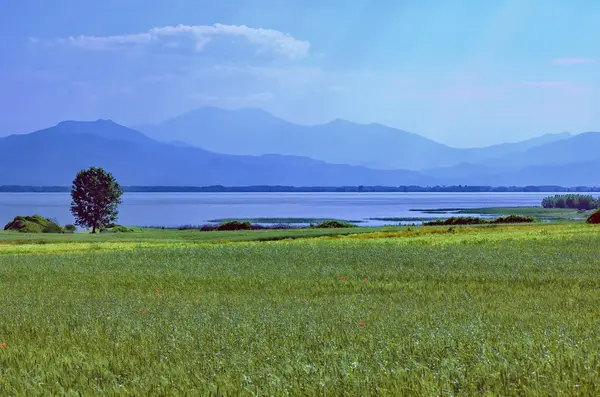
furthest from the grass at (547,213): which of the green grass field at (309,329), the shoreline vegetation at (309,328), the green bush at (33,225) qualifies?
the green grass field at (309,329)

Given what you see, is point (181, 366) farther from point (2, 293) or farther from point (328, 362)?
point (2, 293)

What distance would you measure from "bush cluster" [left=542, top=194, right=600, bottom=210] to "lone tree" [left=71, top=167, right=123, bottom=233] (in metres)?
73.6

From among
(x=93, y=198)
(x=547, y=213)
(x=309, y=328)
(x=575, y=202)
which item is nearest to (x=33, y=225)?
(x=93, y=198)

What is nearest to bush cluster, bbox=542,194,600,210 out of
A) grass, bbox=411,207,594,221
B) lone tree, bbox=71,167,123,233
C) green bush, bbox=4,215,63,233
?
grass, bbox=411,207,594,221

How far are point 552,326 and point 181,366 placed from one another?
555cm

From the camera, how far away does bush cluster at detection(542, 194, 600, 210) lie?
10672 centimetres

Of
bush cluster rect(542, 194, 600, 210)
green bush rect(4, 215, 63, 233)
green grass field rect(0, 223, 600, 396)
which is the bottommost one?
green grass field rect(0, 223, 600, 396)

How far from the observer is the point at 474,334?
350 inches

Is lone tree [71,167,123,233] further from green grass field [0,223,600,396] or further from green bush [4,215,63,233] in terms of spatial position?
green grass field [0,223,600,396]

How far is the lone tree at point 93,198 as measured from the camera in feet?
271

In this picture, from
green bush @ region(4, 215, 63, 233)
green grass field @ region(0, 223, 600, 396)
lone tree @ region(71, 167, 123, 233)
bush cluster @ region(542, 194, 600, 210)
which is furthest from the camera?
bush cluster @ region(542, 194, 600, 210)

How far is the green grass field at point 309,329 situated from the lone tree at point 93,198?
62072 mm

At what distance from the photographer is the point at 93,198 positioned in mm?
83000

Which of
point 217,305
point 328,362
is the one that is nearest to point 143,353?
point 328,362
